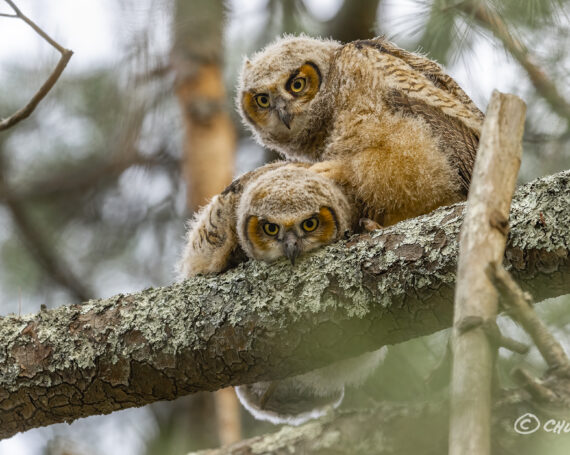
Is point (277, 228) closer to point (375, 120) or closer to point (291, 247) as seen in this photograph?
point (291, 247)

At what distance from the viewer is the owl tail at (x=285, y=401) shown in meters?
4.01

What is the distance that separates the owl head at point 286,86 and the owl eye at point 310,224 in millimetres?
691

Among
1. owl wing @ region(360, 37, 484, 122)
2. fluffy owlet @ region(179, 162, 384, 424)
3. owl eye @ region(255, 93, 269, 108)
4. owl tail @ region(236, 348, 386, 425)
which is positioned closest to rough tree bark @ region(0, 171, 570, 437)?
fluffy owlet @ region(179, 162, 384, 424)

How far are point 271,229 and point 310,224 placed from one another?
189mm

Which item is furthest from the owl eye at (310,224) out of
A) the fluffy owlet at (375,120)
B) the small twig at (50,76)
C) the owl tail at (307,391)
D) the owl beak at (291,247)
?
the small twig at (50,76)

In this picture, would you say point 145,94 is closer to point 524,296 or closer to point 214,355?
point 214,355

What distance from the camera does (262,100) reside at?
3992 mm

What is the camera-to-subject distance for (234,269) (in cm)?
336

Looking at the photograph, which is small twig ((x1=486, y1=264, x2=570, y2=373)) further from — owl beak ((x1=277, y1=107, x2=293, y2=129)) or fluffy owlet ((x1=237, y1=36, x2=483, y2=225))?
owl beak ((x1=277, y1=107, x2=293, y2=129))

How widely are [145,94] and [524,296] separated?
4069 mm

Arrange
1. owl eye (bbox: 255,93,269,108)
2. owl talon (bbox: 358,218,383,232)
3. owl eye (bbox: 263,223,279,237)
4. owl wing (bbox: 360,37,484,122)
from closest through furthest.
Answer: owl talon (bbox: 358,218,383,232) < owl eye (bbox: 263,223,279,237) < owl wing (bbox: 360,37,484,122) < owl eye (bbox: 255,93,269,108)

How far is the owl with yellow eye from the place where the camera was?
3.30 metres
